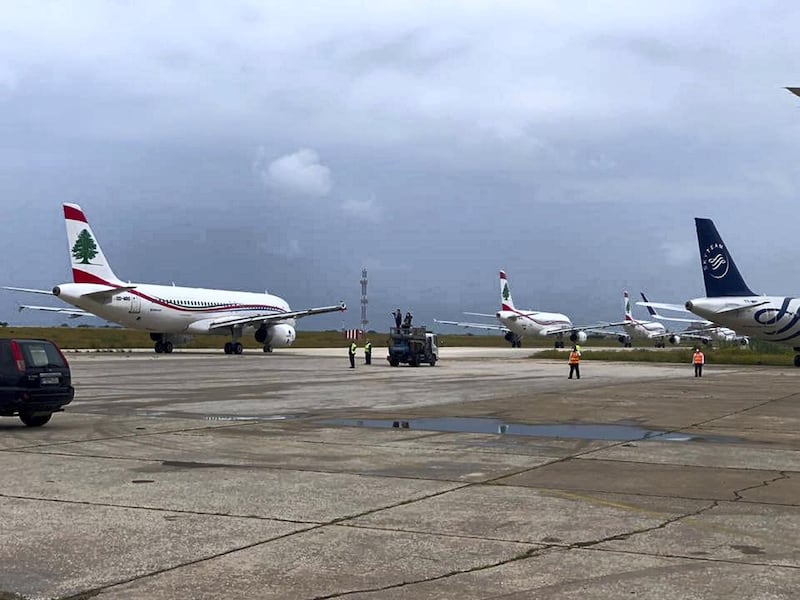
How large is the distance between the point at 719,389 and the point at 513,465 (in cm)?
2011

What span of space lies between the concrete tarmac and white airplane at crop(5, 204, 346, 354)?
33844mm

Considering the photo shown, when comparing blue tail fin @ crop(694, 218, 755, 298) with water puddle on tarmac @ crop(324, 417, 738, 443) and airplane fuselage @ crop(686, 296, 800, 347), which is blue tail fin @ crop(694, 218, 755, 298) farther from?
water puddle on tarmac @ crop(324, 417, 738, 443)

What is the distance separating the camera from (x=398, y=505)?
32.0ft

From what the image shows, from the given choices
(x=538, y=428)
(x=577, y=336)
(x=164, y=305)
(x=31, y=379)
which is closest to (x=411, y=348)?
(x=164, y=305)

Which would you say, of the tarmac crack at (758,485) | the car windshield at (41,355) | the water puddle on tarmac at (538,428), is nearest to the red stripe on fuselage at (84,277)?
the car windshield at (41,355)

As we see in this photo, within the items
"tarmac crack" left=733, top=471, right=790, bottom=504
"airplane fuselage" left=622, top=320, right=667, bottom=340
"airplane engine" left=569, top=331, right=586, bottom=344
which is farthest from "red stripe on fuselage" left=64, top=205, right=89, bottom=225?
"airplane fuselage" left=622, top=320, right=667, bottom=340

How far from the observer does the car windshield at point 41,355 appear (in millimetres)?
16500

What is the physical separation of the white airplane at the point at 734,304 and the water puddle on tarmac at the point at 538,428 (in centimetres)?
3326

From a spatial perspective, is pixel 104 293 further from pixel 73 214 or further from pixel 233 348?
pixel 233 348

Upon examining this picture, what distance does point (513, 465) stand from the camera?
12867 millimetres

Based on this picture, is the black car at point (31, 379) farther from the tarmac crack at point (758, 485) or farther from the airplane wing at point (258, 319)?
the airplane wing at point (258, 319)

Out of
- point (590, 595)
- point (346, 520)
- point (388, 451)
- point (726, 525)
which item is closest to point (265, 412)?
point (388, 451)

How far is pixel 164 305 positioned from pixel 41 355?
134ft

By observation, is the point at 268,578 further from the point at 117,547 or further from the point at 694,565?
the point at 694,565
